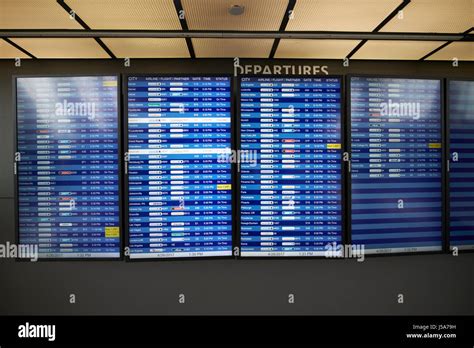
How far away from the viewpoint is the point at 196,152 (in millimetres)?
2854

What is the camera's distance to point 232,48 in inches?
126

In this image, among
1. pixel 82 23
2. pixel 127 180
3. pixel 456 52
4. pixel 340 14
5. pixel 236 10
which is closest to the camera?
pixel 236 10

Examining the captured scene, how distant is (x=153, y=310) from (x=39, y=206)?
5.15 feet

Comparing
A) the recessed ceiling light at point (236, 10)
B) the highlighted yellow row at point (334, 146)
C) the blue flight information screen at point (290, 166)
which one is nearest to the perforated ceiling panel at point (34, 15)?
the recessed ceiling light at point (236, 10)

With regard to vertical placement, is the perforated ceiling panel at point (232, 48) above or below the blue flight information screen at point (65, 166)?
above

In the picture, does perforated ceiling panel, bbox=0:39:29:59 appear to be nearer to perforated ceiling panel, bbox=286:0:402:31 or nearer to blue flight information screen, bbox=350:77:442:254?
perforated ceiling panel, bbox=286:0:402:31

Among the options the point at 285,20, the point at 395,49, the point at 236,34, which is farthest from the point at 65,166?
the point at 395,49

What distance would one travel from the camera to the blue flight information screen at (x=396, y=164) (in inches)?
115

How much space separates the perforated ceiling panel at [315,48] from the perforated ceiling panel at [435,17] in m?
0.40

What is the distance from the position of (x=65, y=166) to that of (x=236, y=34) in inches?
77.8

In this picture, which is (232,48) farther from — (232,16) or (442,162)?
(442,162)

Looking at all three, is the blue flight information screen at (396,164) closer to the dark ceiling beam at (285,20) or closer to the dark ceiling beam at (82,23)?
the dark ceiling beam at (285,20)

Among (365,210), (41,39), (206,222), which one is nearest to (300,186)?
(365,210)

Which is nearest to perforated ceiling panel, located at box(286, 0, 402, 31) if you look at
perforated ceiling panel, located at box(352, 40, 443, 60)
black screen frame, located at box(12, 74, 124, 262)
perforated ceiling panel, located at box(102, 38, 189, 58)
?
perforated ceiling panel, located at box(352, 40, 443, 60)
